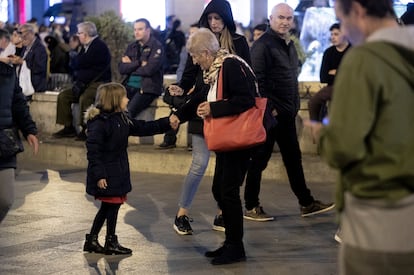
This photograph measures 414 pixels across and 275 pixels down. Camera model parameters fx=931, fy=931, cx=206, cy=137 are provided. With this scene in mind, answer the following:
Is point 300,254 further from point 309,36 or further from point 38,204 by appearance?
point 309,36

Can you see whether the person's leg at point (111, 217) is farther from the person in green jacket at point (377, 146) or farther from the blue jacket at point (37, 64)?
the blue jacket at point (37, 64)

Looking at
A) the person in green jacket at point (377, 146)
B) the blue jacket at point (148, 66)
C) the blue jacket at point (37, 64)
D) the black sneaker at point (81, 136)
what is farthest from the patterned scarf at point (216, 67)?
the blue jacket at point (37, 64)

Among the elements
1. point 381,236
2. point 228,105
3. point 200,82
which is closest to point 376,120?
point 381,236

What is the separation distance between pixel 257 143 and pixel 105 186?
1.25 meters

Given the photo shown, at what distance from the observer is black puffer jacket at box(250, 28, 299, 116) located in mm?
8523

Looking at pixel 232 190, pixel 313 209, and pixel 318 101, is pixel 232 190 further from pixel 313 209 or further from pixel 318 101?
pixel 318 101

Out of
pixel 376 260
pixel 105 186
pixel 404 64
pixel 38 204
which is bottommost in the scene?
pixel 38 204

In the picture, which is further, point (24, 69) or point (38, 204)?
point (24, 69)

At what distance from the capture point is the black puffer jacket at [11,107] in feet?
22.0

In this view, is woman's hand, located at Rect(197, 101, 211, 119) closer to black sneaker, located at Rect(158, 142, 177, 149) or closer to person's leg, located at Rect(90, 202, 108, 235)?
person's leg, located at Rect(90, 202, 108, 235)

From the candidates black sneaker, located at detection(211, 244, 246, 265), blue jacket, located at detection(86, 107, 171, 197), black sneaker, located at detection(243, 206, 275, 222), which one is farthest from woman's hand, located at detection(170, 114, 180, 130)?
black sneaker, located at detection(243, 206, 275, 222)

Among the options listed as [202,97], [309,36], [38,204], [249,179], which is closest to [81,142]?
[38,204]

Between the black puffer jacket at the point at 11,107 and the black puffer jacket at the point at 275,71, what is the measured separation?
7.79ft

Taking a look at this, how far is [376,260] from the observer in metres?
3.55
